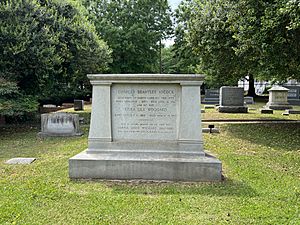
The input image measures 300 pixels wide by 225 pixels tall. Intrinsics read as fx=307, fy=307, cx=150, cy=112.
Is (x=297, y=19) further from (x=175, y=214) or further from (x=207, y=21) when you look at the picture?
(x=175, y=214)

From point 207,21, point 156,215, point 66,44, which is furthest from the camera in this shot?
point 66,44

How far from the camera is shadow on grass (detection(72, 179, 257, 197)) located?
15.7ft

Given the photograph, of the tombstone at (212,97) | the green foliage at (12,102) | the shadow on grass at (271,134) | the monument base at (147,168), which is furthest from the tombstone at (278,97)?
the monument base at (147,168)

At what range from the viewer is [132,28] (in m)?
28.2

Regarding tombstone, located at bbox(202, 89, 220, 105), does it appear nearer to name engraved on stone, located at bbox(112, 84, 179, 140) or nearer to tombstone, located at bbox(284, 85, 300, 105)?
tombstone, located at bbox(284, 85, 300, 105)

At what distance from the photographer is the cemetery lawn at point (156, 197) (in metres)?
3.88

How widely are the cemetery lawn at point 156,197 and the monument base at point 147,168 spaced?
0.19m

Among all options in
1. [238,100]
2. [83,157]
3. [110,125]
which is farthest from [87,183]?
[238,100]

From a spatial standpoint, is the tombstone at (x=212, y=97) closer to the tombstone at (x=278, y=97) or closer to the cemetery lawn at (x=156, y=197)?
the tombstone at (x=278, y=97)

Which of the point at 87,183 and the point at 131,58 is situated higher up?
the point at 131,58

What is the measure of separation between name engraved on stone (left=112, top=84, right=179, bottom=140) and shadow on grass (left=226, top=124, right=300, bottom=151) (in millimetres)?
4141

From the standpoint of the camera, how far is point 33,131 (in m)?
11.9

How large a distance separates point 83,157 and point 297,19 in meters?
5.90

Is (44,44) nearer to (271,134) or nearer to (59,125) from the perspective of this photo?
(59,125)
